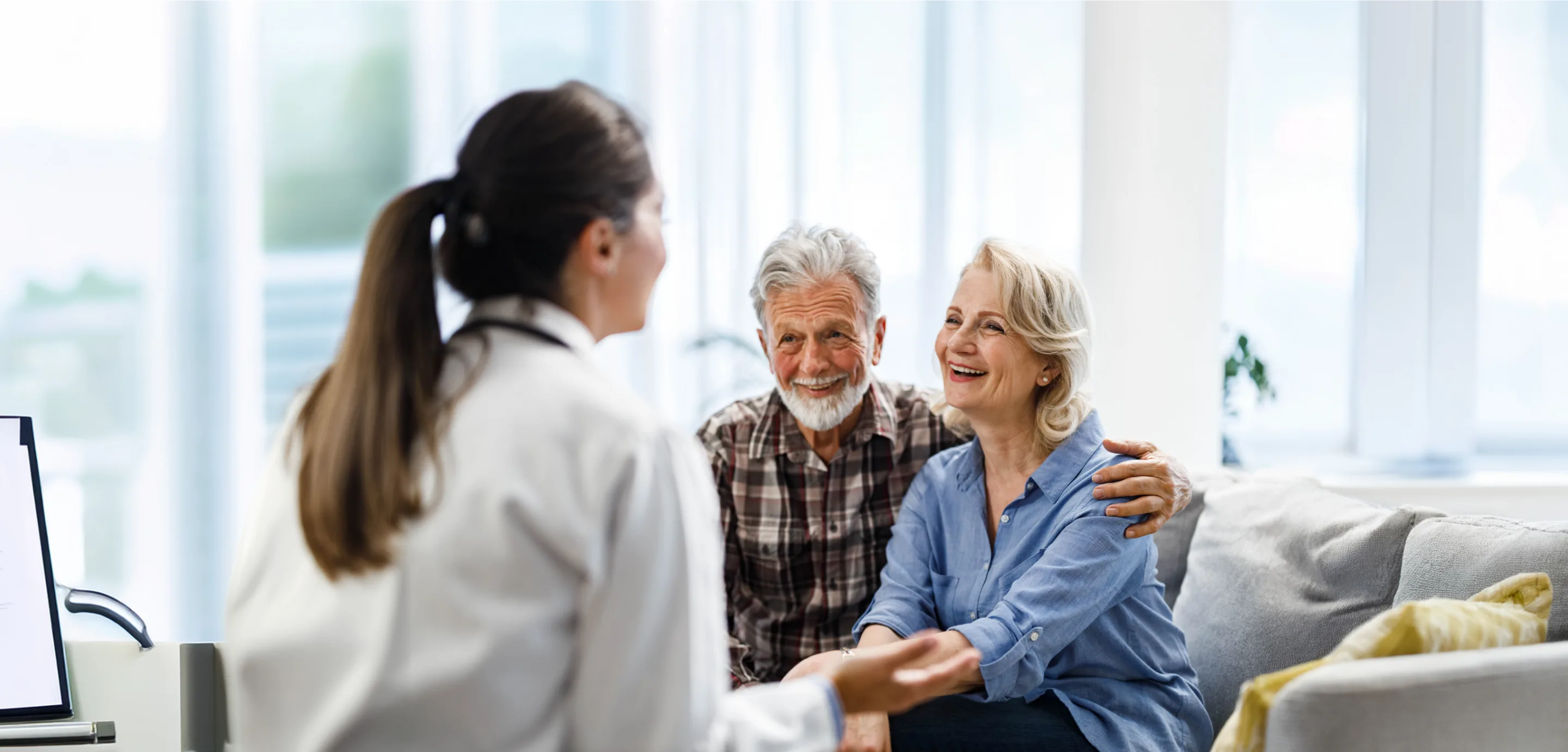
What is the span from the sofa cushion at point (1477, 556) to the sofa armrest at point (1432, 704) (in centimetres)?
20

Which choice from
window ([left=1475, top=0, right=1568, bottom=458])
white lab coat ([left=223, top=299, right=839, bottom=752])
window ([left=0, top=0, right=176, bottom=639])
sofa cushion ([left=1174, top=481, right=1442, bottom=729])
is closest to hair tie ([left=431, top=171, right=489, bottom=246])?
white lab coat ([left=223, top=299, right=839, bottom=752])

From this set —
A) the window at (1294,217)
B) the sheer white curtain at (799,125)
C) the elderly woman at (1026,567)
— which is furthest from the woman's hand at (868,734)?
the window at (1294,217)

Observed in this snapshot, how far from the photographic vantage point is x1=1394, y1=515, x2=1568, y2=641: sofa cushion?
1.63 m

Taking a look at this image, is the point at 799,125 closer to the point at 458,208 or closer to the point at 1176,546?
the point at 1176,546

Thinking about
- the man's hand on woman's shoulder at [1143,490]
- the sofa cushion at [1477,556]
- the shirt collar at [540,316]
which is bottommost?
the sofa cushion at [1477,556]

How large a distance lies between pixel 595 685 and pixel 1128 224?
2632mm

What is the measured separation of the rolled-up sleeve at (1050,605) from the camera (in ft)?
5.48

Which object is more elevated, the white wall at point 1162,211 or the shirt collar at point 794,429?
the white wall at point 1162,211

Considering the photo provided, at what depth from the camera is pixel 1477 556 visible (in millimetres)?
1714

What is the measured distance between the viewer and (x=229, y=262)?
370 centimetres

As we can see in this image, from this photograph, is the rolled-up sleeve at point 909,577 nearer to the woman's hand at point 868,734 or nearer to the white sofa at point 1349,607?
the woman's hand at point 868,734

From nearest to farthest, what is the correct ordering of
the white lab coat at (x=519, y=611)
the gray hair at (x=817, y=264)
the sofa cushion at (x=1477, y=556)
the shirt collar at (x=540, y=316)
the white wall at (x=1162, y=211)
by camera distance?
the white lab coat at (x=519, y=611)
the shirt collar at (x=540, y=316)
the sofa cushion at (x=1477, y=556)
the gray hair at (x=817, y=264)
the white wall at (x=1162, y=211)

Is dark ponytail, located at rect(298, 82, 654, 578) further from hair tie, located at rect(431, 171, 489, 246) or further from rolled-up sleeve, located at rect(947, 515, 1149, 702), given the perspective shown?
rolled-up sleeve, located at rect(947, 515, 1149, 702)

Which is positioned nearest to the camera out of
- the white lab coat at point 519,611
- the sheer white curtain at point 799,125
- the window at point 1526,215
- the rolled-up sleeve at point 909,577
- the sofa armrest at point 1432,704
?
the white lab coat at point 519,611
